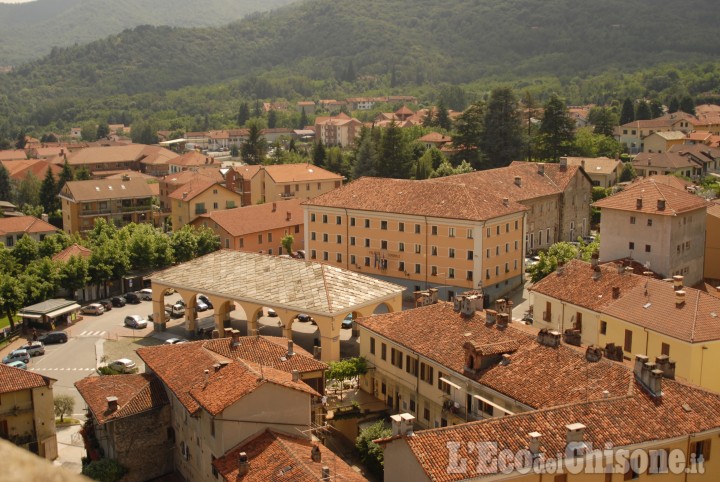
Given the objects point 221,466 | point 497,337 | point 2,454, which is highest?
point 2,454

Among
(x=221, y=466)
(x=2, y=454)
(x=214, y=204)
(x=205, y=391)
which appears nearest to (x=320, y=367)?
(x=205, y=391)

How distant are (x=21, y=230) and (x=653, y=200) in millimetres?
60667

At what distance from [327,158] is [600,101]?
115285mm

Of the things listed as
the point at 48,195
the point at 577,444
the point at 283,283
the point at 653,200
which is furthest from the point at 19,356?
the point at 48,195

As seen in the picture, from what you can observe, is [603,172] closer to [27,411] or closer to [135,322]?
[135,322]

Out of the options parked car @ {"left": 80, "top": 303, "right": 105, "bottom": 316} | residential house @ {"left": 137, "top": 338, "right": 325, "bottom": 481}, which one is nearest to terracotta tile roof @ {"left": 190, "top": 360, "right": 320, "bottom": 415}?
residential house @ {"left": 137, "top": 338, "right": 325, "bottom": 481}

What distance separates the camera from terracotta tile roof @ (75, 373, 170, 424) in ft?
105

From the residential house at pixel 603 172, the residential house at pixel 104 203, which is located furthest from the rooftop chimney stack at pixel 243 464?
the residential house at pixel 603 172

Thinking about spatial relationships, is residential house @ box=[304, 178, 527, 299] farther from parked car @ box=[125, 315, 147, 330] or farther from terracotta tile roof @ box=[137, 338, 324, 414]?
terracotta tile roof @ box=[137, 338, 324, 414]

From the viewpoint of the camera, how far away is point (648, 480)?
22578mm

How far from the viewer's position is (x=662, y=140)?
366 feet

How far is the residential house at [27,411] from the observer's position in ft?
113

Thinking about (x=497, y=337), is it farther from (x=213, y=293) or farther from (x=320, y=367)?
(x=213, y=293)

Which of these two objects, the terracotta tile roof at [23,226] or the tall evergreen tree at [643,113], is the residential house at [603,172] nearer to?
the tall evergreen tree at [643,113]
